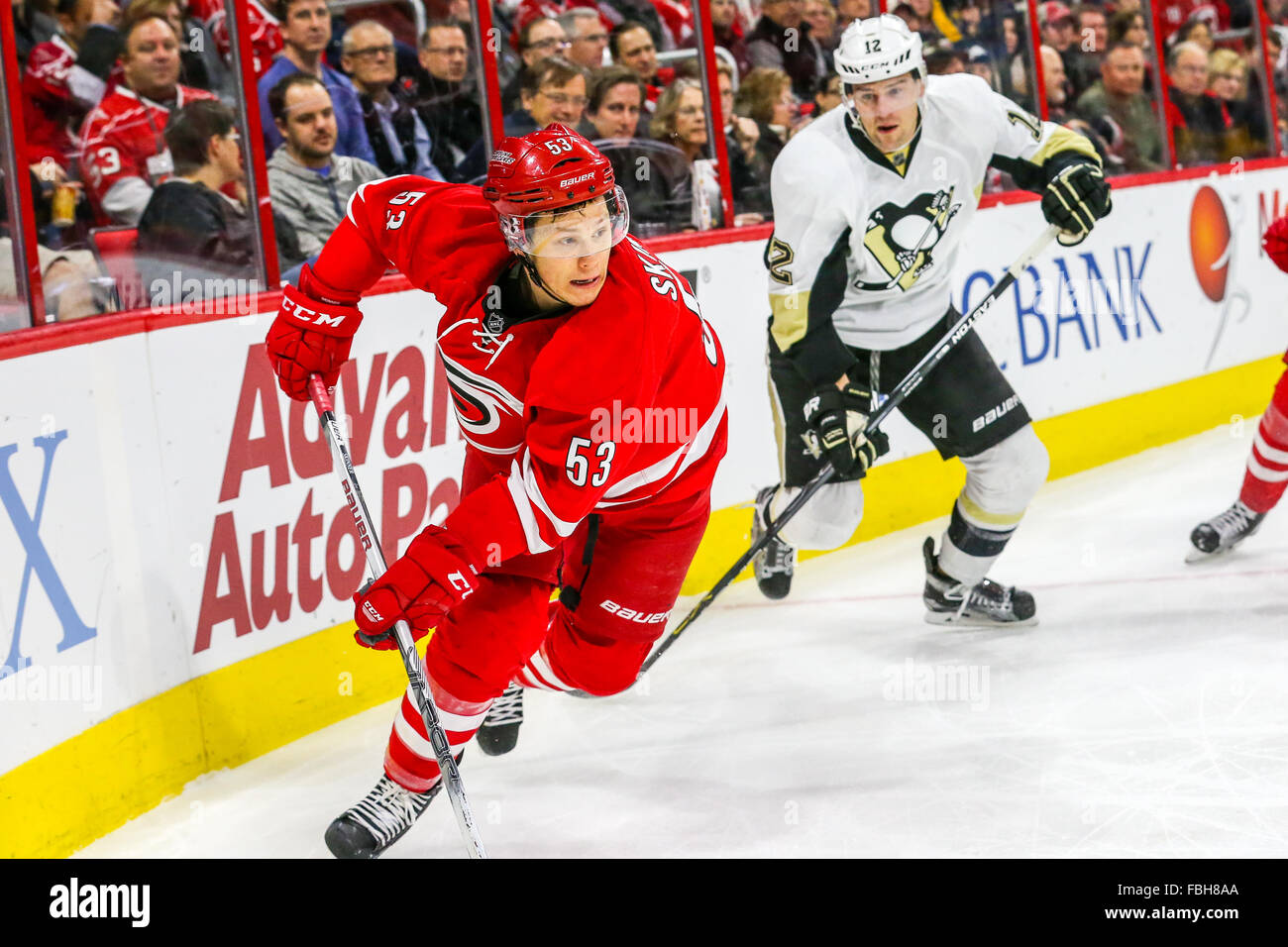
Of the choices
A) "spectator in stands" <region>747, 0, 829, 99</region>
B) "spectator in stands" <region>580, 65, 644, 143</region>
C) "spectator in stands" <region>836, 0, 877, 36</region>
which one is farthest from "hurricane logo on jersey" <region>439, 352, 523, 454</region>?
"spectator in stands" <region>836, 0, 877, 36</region>

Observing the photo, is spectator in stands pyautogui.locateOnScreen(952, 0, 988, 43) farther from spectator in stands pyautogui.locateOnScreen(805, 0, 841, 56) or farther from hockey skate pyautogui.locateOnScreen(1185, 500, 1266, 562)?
hockey skate pyautogui.locateOnScreen(1185, 500, 1266, 562)

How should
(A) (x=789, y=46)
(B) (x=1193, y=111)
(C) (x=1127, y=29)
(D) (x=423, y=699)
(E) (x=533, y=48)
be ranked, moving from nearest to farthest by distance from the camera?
(D) (x=423, y=699) → (E) (x=533, y=48) → (A) (x=789, y=46) → (C) (x=1127, y=29) → (B) (x=1193, y=111)

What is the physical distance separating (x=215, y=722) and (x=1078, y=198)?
230cm

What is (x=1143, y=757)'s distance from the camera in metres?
2.99

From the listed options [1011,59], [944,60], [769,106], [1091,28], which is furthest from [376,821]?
[1091,28]

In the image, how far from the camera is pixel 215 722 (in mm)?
3199

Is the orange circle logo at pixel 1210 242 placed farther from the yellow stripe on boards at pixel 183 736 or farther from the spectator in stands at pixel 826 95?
the yellow stripe on boards at pixel 183 736

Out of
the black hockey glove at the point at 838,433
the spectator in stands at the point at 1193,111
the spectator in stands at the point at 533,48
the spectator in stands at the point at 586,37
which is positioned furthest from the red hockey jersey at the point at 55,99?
the spectator in stands at the point at 1193,111

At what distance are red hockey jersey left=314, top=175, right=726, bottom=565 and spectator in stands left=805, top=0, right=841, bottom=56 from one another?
9.71 feet

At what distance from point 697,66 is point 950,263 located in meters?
1.53

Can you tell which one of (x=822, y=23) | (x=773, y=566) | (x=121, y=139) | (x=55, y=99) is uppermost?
(x=822, y=23)

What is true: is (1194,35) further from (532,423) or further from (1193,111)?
(532,423)
